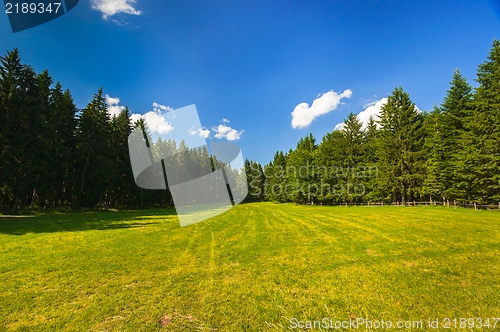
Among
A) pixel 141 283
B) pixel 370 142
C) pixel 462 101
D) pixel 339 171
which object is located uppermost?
pixel 462 101

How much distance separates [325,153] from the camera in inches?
1844

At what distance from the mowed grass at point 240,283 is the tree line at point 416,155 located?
20773 mm

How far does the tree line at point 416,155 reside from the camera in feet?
77.3

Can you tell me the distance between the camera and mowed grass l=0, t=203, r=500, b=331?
4.23 m

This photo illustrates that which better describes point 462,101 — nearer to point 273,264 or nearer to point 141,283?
point 273,264

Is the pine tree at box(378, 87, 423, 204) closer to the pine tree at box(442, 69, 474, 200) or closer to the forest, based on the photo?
the forest

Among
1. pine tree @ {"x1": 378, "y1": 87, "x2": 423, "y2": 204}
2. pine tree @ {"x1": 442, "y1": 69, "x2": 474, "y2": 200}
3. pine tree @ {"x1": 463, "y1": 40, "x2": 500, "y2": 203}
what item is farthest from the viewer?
pine tree @ {"x1": 378, "y1": 87, "x2": 423, "y2": 204}

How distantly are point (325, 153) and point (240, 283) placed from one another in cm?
4484

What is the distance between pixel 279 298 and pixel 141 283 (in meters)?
3.71

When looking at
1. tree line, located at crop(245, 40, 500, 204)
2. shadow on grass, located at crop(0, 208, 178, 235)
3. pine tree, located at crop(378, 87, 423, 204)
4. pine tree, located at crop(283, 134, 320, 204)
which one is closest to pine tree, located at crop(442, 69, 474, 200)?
tree line, located at crop(245, 40, 500, 204)

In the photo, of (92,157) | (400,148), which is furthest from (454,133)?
(92,157)

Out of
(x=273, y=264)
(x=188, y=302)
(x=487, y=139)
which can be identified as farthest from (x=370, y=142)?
(x=188, y=302)

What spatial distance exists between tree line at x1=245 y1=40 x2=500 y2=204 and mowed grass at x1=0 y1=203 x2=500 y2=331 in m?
20.8

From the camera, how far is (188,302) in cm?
477
